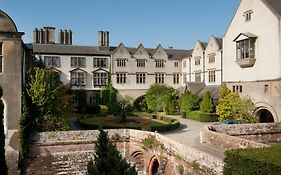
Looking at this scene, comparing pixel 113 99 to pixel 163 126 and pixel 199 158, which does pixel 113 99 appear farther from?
pixel 199 158

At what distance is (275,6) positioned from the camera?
32344mm

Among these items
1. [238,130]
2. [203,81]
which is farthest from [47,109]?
[203,81]

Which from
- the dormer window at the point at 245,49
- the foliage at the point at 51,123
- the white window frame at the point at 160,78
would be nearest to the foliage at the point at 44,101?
the foliage at the point at 51,123

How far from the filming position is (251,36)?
33562mm

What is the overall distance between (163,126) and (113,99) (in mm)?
21430

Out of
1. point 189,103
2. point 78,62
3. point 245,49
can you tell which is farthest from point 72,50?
point 245,49

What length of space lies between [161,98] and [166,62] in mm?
8825

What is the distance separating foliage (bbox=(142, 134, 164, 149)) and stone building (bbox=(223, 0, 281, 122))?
1528cm

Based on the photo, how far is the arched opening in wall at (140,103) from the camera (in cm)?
5341

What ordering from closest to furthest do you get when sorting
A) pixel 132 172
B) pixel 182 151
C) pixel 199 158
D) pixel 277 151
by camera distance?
pixel 132 172 < pixel 277 151 < pixel 199 158 < pixel 182 151

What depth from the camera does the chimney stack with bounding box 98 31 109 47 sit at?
53312mm

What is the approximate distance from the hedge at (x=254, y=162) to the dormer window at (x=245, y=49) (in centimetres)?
2264

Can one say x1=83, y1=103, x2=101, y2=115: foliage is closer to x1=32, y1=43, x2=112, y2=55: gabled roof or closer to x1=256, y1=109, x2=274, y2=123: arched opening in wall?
x1=32, y1=43, x2=112, y2=55: gabled roof

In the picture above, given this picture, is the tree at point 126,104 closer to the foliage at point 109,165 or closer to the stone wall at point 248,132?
the stone wall at point 248,132
